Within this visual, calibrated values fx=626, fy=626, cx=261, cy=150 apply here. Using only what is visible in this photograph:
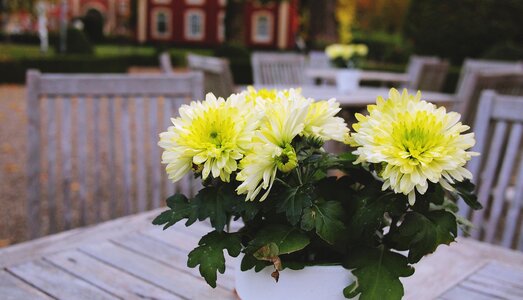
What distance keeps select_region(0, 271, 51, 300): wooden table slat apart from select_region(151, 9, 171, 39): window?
3350 cm

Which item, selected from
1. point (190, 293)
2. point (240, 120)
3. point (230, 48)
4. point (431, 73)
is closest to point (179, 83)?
point (190, 293)

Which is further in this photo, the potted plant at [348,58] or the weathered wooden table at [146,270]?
the potted plant at [348,58]

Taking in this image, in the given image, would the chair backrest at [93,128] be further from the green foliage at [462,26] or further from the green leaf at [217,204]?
the green foliage at [462,26]

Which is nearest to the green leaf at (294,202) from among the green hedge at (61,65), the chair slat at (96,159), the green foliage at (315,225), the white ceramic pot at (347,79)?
the green foliage at (315,225)

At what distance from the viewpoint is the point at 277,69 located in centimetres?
553

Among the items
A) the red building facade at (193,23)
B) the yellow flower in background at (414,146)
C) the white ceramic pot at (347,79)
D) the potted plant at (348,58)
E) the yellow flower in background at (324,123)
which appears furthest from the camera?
the red building facade at (193,23)

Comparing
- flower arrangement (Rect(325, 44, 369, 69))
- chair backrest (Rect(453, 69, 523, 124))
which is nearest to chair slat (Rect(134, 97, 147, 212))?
chair backrest (Rect(453, 69, 523, 124))

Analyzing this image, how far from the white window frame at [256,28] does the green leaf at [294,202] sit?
3012 cm

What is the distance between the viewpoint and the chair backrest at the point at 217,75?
3.37 meters

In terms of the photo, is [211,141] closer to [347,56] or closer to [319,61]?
[347,56]

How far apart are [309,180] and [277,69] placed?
473 centimetres

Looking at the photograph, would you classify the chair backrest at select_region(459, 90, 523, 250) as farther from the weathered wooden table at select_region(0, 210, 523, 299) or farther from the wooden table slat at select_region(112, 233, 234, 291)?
the wooden table slat at select_region(112, 233, 234, 291)

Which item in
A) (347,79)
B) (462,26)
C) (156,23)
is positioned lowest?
(156,23)

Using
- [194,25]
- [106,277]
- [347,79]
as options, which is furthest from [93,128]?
[194,25]
